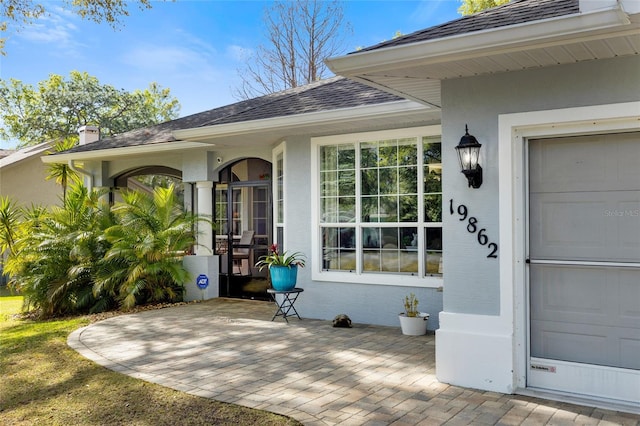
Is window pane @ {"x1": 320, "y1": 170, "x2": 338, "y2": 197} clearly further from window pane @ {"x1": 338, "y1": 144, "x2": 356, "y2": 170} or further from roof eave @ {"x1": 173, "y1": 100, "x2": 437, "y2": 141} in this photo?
roof eave @ {"x1": 173, "y1": 100, "x2": 437, "y2": 141}

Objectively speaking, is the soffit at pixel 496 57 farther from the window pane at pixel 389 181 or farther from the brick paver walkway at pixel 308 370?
the brick paver walkway at pixel 308 370

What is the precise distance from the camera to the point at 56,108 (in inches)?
1147

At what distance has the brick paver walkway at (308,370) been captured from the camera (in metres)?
3.79

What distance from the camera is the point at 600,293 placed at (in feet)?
13.5

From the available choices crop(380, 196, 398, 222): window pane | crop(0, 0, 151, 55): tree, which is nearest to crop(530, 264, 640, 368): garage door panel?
crop(380, 196, 398, 222): window pane

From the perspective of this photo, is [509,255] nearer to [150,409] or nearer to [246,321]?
[150,409]

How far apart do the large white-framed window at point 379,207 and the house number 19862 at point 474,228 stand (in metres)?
2.13

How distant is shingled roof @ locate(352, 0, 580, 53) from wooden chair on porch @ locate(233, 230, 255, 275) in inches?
235

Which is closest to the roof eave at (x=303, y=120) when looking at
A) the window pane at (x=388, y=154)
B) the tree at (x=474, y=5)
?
the window pane at (x=388, y=154)

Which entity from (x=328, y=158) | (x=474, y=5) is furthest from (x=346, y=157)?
(x=474, y=5)

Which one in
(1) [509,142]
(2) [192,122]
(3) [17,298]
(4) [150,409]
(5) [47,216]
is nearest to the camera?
(4) [150,409]

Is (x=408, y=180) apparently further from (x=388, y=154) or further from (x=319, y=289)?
(x=319, y=289)

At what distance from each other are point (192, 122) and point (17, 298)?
6.69 metres

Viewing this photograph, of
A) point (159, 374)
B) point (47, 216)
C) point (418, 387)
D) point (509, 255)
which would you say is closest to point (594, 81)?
point (509, 255)
